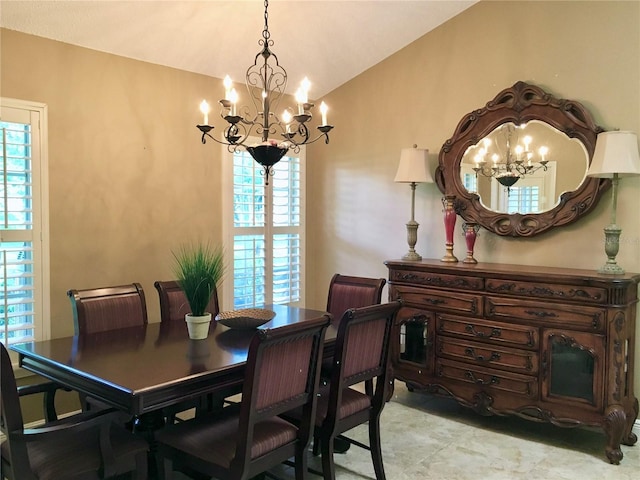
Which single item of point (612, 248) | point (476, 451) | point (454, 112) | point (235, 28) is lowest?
point (476, 451)

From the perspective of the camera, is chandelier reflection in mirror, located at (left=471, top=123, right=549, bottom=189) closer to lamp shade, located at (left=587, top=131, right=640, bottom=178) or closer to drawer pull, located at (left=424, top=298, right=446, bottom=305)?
lamp shade, located at (left=587, top=131, right=640, bottom=178)

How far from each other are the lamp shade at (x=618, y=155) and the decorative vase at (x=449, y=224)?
1.03 meters

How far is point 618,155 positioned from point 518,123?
0.82 meters

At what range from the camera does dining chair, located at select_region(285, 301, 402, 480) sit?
8.25 feet

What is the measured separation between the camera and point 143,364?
228 cm

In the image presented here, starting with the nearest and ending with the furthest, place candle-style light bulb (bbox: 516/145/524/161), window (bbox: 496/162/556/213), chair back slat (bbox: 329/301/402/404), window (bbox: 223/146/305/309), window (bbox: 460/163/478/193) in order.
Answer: chair back slat (bbox: 329/301/402/404) → window (bbox: 496/162/556/213) → candle-style light bulb (bbox: 516/145/524/161) → window (bbox: 460/163/478/193) → window (bbox: 223/146/305/309)

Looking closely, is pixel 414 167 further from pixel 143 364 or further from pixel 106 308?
→ pixel 143 364

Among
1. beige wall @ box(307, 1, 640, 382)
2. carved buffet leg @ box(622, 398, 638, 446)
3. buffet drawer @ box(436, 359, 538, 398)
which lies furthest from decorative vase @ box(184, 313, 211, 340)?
carved buffet leg @ box(622, 398, 638, 446)

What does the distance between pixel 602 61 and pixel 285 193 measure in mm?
2834

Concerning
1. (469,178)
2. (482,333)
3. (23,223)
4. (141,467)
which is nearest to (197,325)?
(141,467)

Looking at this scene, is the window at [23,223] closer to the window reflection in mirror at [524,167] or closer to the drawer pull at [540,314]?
the window reflection in mirror at [524,167]

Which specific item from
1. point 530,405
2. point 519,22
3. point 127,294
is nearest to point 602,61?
point 519,22

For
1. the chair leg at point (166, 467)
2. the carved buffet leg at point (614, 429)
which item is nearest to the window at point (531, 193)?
the carved buffet leg at point (614, 429)

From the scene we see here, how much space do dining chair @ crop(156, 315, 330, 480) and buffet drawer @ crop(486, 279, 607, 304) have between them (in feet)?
5.48
